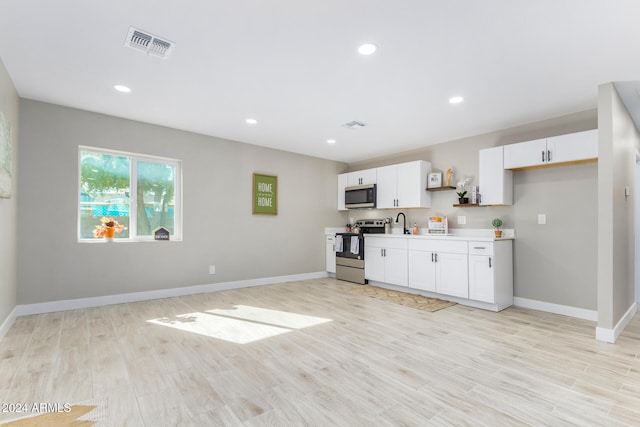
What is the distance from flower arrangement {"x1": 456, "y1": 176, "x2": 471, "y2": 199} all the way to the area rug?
161 centimetres

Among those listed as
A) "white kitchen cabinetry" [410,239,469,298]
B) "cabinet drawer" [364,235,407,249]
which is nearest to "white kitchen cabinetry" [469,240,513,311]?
"white kitchen cabinetry" [410,239,469,298]

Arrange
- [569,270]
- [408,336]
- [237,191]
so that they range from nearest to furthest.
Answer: [408,336], [569,270], [237,191]

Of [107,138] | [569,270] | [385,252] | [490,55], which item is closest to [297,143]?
[385,252]

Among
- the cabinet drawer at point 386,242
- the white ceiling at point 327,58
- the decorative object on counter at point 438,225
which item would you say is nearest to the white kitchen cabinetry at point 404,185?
the decorative object on counter at point 438,225

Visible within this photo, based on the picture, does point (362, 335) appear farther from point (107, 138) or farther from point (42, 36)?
point (107, 138)

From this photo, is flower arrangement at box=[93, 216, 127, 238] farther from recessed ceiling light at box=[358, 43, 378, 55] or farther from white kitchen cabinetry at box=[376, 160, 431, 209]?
white kitchen cabinetry at box=[376, 160, 431, 209]

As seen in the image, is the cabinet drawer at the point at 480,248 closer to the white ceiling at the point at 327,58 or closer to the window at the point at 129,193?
the white ceiling at the point at 327,58

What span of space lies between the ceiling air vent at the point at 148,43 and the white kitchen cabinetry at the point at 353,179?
4112 millimetres

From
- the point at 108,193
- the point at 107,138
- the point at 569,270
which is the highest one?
the point at 107,138

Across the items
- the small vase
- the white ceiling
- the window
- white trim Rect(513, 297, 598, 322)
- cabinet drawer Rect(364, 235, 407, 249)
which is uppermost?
the white ceiling

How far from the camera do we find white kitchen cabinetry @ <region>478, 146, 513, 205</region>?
13.7ft

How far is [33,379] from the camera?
2125 millimetres

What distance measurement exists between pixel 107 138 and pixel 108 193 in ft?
2.39

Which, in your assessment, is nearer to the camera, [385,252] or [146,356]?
[146,356]
